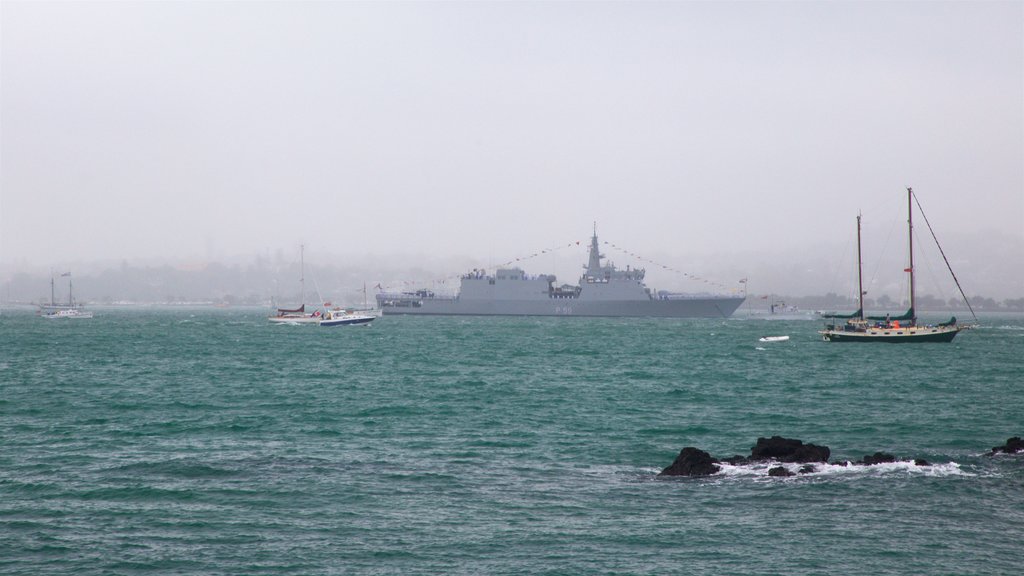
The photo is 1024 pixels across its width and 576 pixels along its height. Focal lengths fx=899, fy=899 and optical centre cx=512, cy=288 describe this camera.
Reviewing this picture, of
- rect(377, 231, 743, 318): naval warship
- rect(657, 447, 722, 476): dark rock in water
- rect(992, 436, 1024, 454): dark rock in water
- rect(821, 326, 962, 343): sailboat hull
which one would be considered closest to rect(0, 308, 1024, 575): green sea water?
rect(657, 447, 722, 476): dark rock in water

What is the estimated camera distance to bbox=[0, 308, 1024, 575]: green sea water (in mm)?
11242

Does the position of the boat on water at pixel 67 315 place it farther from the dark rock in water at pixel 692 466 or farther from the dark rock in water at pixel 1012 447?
the dark rock in water at pixel 1012 447

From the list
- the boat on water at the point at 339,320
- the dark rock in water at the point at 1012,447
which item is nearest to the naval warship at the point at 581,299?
the boat on water at the point at 339,320

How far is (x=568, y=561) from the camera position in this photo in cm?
1096

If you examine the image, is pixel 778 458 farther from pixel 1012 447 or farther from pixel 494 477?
pixel 494 477

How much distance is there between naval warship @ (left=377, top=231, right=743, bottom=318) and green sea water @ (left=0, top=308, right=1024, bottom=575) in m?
71.6

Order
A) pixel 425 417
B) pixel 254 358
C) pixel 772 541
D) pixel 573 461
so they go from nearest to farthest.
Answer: pixel 772 541
pixel 573 461
pixel 425 417
pixel 254 358

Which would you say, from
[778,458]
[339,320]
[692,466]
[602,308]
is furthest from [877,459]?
[602,308]

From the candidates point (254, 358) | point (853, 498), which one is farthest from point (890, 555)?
point (254, 358)

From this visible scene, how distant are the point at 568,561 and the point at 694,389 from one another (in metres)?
20.5

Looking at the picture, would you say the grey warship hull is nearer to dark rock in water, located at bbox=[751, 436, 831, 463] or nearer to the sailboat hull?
the sailboat hull

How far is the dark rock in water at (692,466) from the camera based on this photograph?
15.6 metres

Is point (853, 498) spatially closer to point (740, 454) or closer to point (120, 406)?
point (740, 454)

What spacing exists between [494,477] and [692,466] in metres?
3.47
